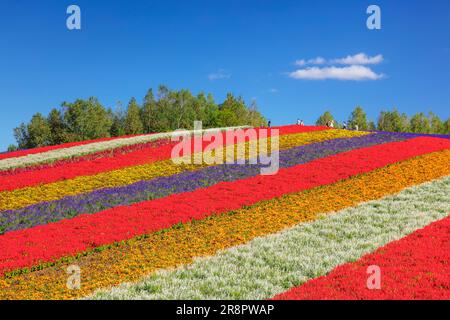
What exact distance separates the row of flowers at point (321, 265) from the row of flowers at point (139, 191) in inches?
329

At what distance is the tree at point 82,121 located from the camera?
3347 inches

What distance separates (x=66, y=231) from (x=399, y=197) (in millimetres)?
14207

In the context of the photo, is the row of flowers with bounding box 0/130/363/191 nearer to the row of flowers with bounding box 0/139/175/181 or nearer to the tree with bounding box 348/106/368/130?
the row of flowers with bounding box 0/139/175/181

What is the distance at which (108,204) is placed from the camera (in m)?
A: 20.2

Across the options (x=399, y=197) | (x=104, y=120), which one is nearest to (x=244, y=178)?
(x=399, y=197)

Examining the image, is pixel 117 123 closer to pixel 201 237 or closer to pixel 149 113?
pixel 149 113

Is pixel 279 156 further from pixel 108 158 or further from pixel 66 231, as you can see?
pixel 66 231

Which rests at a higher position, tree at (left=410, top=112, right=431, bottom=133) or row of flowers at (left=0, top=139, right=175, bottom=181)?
tree at (left=410, top=112, right=431, bottom=133)

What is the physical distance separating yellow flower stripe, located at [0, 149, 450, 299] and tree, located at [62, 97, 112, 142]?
70.8 meters

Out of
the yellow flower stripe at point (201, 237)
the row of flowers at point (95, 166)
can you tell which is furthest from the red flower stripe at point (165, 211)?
the row of flowers at point (95, 166)

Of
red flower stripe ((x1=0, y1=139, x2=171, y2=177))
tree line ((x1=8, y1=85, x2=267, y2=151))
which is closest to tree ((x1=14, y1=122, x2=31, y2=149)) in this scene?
tree line ((x1=8, y1=85, x2=267, y2=151))

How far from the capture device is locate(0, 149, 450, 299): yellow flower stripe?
1188cm

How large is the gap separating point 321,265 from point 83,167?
21.7m
